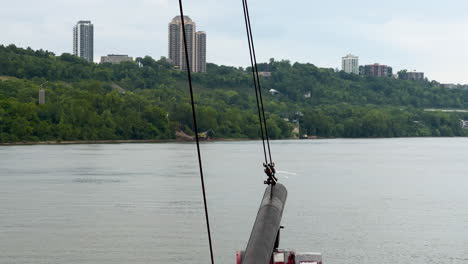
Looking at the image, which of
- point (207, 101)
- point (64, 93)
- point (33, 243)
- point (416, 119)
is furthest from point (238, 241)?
point (416, 119)

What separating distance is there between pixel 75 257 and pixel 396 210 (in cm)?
2023

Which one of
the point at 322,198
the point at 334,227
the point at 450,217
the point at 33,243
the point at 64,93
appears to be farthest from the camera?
the point at 64,93

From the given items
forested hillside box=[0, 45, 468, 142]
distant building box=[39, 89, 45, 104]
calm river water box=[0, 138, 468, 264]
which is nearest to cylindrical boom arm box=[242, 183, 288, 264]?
calm river water box=[0, 138, 468, 264]

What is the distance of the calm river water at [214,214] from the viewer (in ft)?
93.8

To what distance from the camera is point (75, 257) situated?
2709cm

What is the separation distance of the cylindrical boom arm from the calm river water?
16.5 m

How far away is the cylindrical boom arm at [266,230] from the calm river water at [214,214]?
16481mm

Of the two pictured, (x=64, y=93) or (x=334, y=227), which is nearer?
(x=334, y=227)

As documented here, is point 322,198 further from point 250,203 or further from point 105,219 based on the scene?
point 105,219

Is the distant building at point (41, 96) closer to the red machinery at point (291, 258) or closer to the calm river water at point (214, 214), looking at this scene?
the calm river water at point (214, 214)

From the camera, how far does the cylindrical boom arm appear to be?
9188 mm

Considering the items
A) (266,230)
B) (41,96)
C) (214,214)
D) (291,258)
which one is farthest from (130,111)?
(266,230)

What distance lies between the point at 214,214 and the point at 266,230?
2969 centimetres

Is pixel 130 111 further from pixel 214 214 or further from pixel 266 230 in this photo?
pixel 266 230
